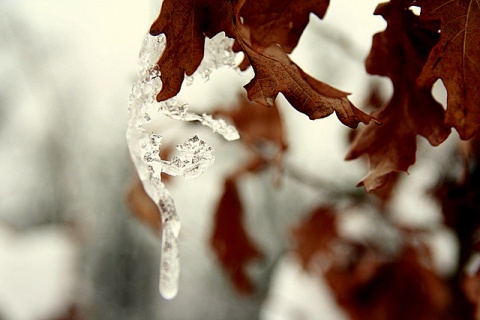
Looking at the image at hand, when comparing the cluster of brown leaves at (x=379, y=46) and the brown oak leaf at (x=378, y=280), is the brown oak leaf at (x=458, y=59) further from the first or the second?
the brown oak leaf at (x=378, y=280)

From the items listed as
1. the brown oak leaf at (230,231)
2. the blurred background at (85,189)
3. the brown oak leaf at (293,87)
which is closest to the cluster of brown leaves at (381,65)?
the brown oak leaf at (293,87)

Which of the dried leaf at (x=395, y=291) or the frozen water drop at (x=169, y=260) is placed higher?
the frozen water drop at (x=169, y=260)

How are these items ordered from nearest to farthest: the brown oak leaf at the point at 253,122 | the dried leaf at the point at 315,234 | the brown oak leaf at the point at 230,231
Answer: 1. the brown oak leaf at the point at 253,122
2. the brown oak leaf at the point at 230,231
3. the dried leaf at the point at 315,234

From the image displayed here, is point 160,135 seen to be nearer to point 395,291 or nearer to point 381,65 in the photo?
point 381,65

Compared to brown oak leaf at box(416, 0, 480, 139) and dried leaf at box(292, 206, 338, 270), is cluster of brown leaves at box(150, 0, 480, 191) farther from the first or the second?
dried leaf at box(292, 206, 338, 270)

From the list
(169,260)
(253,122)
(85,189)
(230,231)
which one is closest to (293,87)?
(169,260)

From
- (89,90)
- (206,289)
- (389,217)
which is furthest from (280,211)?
(389,217)

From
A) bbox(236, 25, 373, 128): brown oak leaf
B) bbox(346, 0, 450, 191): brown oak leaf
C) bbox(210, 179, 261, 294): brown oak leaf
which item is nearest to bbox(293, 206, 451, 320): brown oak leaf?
bbox(210, 179, 261, 294): brown oak leaf

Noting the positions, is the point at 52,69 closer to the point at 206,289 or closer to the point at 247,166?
→ the point at 206,289
